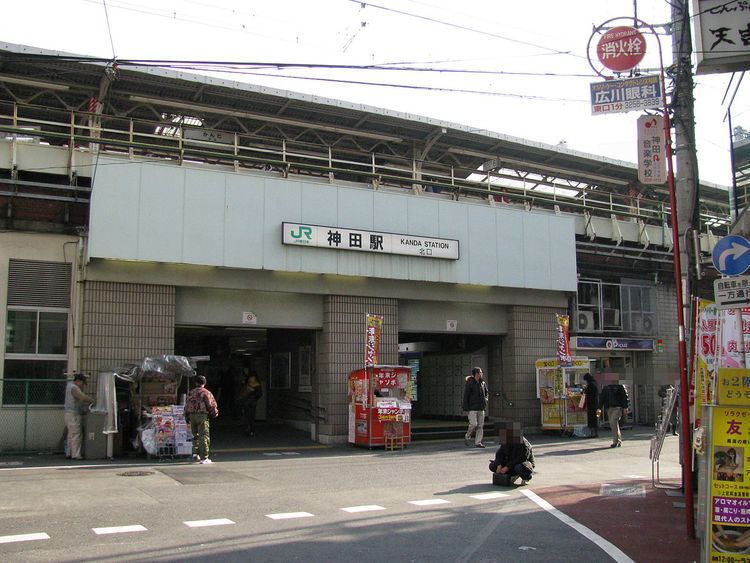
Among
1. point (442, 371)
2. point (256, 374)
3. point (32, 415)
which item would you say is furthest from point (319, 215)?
point (442, 371)

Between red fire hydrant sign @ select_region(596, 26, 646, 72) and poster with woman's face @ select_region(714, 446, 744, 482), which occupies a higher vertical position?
red fire hydrant sign @ select_region(596, 26, 646, 72)

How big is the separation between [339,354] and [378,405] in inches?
78.0

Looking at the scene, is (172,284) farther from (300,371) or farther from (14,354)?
(300,371)

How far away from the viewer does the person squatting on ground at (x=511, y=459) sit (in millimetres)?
11586

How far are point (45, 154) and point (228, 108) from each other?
567 cm

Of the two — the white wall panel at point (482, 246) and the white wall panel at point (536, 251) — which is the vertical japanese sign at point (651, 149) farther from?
the white wall panel at point (536, 251)

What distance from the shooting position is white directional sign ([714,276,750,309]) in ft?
25.1

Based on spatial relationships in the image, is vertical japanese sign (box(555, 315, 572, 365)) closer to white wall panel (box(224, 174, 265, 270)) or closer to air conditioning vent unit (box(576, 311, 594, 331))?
air conditioning vent unit (box(576, 311, 594, 331))

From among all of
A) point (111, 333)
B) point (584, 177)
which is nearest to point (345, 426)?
point (111, 333)

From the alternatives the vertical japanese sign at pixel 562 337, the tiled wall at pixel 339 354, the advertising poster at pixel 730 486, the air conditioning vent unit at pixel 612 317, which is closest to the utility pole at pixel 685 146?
the advertising poster at pixel 730 486

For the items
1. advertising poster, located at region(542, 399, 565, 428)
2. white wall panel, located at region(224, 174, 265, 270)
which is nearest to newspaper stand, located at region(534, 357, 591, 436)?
advertising poster, located at region(542, 399, 565, 428)

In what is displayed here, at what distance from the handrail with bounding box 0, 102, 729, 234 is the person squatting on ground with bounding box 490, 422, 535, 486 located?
916 cm

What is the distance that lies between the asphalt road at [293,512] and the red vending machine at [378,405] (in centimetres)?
185

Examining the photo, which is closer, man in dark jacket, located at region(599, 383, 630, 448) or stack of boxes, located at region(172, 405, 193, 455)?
stack of boxes, located at region(172, 405, 193, 455)
